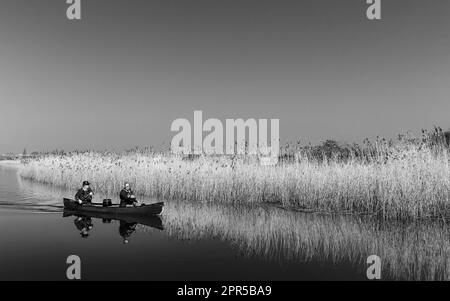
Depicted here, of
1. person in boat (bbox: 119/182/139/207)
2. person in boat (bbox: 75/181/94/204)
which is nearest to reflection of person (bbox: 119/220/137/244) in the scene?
person in boat (bbox: 119/182/139/207)

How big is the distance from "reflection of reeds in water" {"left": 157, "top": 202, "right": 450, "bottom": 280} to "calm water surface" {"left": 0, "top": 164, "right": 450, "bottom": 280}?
2 cm

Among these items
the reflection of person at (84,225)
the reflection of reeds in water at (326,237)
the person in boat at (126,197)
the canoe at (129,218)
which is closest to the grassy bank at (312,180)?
the reflection of reeds in water at (326,237)

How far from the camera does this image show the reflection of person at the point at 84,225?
11820 millimetres

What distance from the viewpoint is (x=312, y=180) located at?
16406 millimetres

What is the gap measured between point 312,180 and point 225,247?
23.6 ft

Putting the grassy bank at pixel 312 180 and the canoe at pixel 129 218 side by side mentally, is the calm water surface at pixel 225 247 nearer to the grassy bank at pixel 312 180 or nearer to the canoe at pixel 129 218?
the canoe at pixel 129 218

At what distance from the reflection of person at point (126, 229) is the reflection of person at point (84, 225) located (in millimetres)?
914

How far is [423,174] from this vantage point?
44.1 feet

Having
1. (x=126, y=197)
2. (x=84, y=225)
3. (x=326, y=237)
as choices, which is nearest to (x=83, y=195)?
(x=126, y=197)

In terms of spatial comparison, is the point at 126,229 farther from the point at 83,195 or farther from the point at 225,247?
the point at 83,195

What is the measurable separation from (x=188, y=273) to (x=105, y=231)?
482 cm
